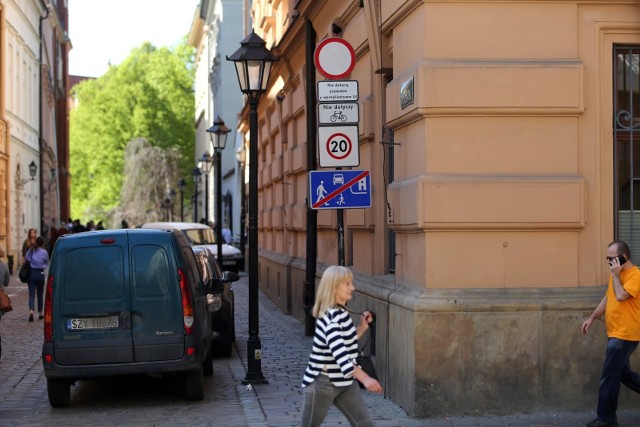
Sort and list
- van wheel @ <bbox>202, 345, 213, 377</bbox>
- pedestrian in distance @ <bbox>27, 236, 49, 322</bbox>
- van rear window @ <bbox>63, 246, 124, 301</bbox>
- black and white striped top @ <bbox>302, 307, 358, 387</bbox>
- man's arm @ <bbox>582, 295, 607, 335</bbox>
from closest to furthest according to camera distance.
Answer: black and white striped top @ <bbox>302, 307, 358, 387</bbox>
man's arm @ <bbox>582, 295, 607, 335</bbox>
van rear window @ <bbox>63, 246, 124, 301</bbox>
van wheel @ <bbox>202, 345, 213, 377</bbox>
pedestrian in distance @ <bbox>27, 236, 49, 322</bbox>

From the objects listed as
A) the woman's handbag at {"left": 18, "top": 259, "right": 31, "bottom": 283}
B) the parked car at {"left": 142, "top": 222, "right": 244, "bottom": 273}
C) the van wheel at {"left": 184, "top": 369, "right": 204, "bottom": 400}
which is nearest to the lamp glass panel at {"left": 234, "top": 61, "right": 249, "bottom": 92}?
the van wheel at {"left": 184, "top": 369, "right": 204, "bottom": 400}

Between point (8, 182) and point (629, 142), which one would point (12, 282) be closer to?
point (8, 182)

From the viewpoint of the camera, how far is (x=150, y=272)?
1068cm

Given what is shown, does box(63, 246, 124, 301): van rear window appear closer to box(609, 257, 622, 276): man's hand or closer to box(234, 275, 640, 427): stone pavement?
box(234, 275, 640, 427): stone pavement

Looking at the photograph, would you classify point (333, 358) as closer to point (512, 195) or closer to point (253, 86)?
point (512, 195)

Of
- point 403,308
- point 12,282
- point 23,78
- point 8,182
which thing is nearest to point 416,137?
point 403,308

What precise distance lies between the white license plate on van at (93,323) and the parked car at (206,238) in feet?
53.8

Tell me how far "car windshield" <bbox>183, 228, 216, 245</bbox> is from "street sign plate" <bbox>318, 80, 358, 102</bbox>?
1924cm

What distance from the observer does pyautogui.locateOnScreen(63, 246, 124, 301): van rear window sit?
10586 mm

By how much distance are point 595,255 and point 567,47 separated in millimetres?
1916

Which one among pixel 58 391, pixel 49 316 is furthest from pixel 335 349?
pixel 58 391

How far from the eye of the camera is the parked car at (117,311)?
34.3 feet

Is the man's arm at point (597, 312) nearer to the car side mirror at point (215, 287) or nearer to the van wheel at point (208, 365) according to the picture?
the car side mirror at point (215, 287)

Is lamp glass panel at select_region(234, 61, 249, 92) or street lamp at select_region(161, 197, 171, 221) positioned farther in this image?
street lamp at select_region(161, 197, 171, 221)
